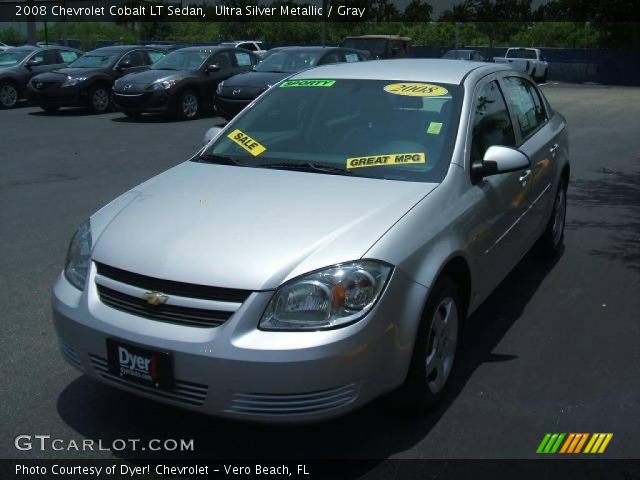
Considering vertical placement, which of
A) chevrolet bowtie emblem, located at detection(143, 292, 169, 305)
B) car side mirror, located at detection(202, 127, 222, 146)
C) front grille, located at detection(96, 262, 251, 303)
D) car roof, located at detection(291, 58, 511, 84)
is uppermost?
car roof, located at detection(291, 58, 511, 84)

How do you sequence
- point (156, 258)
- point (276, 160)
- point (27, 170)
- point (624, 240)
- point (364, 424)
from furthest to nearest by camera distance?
point (27, 170) < point (624, 240) < point (276, 160) < point (364, 424) < point (156, 258)

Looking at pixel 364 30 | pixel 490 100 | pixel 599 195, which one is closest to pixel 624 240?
pixel 599 195

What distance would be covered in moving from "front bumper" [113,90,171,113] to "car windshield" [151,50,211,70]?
1235 millimetres

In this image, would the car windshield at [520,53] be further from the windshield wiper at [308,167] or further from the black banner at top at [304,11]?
the windshield wiper at [308,167]

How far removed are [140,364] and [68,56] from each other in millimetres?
18636

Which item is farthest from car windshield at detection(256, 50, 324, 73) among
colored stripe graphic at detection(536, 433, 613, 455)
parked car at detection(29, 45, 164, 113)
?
colored stripe graphic at detection(536, 433, 613, 455)

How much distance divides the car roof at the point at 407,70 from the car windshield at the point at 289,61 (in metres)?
10.5

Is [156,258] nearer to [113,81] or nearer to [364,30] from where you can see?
Result: [113,81]

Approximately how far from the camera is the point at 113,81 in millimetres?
18094

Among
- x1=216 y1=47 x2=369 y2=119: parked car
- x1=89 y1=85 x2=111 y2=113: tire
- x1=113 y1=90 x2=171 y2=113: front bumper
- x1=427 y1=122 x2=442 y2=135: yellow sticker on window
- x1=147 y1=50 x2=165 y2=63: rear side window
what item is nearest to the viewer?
x1=427 y1=122 x2=442 y2=135: yellow sticker on window

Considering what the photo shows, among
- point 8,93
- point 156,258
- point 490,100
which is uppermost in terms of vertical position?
point 490,100

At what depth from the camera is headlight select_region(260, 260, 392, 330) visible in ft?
9.68

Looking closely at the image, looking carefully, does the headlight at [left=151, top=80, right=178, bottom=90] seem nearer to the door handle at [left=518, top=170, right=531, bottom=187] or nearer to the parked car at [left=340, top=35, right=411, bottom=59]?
the parked car at [left=340, top=35, right=411, bottom=59]

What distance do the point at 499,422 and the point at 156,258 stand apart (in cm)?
183
